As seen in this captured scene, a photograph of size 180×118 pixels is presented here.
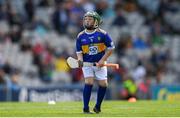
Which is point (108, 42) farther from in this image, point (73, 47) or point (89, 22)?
point (73, 47)

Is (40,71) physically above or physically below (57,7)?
below

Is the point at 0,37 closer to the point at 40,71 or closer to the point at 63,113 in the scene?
the point at 40,71

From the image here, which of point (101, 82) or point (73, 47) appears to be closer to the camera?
point (101, 82)

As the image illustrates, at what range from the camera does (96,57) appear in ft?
61.7

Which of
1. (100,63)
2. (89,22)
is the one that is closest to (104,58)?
(100,63)

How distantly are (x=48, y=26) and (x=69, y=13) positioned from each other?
1.03 meters

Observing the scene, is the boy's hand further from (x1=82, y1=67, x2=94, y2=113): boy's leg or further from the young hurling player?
(x1=82, y1=67, x2=94, y2=113): boy's leg

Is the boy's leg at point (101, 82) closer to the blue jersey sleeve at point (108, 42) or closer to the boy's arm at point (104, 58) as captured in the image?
the boy's arm at point (104, 58)

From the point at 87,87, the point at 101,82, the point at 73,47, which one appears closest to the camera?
the point at 87,87

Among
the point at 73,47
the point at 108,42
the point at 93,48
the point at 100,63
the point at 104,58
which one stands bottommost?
the point at 73,47

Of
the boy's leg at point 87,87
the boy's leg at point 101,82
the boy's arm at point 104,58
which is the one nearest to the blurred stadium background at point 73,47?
the boy's leg at point 101,82

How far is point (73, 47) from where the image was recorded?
3309 centimetres

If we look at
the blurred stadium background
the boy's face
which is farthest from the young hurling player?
the blurred stadium background

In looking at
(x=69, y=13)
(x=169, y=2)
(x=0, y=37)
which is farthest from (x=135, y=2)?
(x=0, y=37)
